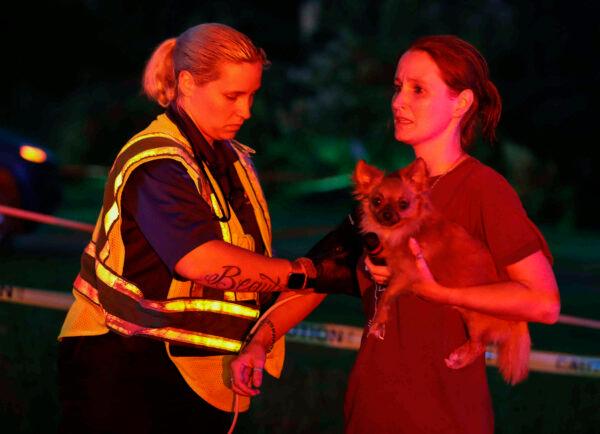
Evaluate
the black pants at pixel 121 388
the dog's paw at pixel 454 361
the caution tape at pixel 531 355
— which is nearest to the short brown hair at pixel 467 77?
the dog's paw at pixel 454 361

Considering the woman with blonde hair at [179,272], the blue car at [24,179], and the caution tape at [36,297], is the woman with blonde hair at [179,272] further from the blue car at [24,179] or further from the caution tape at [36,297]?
the blue car at [24,179]

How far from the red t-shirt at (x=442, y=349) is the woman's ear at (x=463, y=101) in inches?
8.4

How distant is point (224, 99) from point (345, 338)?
4802 millimetres

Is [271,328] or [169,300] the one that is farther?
[271,328]

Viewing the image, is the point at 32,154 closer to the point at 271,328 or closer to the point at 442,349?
the point at 271,328

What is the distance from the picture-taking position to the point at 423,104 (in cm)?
397

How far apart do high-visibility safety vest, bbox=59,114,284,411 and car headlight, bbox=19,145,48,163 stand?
1153 cm

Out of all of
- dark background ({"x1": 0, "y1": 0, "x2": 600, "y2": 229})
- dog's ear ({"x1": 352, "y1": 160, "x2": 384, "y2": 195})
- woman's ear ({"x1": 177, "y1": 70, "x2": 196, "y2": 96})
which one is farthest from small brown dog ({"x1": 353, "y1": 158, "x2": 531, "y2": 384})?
dark background ({"x1": 0, "y1": 0, "x2": 600, "y2": 229})

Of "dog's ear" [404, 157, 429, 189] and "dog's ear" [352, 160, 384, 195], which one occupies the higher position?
"dog's ear" [352, 160, 384, 195]

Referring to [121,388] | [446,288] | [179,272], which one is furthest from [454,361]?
[121,388]

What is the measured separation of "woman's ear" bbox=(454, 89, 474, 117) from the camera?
158 inches

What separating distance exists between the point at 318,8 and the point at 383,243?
27.6m

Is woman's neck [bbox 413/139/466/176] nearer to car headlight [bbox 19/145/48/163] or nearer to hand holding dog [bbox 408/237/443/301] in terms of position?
hand holding dog [bbox 408/237/443/301]

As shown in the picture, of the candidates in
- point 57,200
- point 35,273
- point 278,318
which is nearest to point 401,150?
point 57,200
